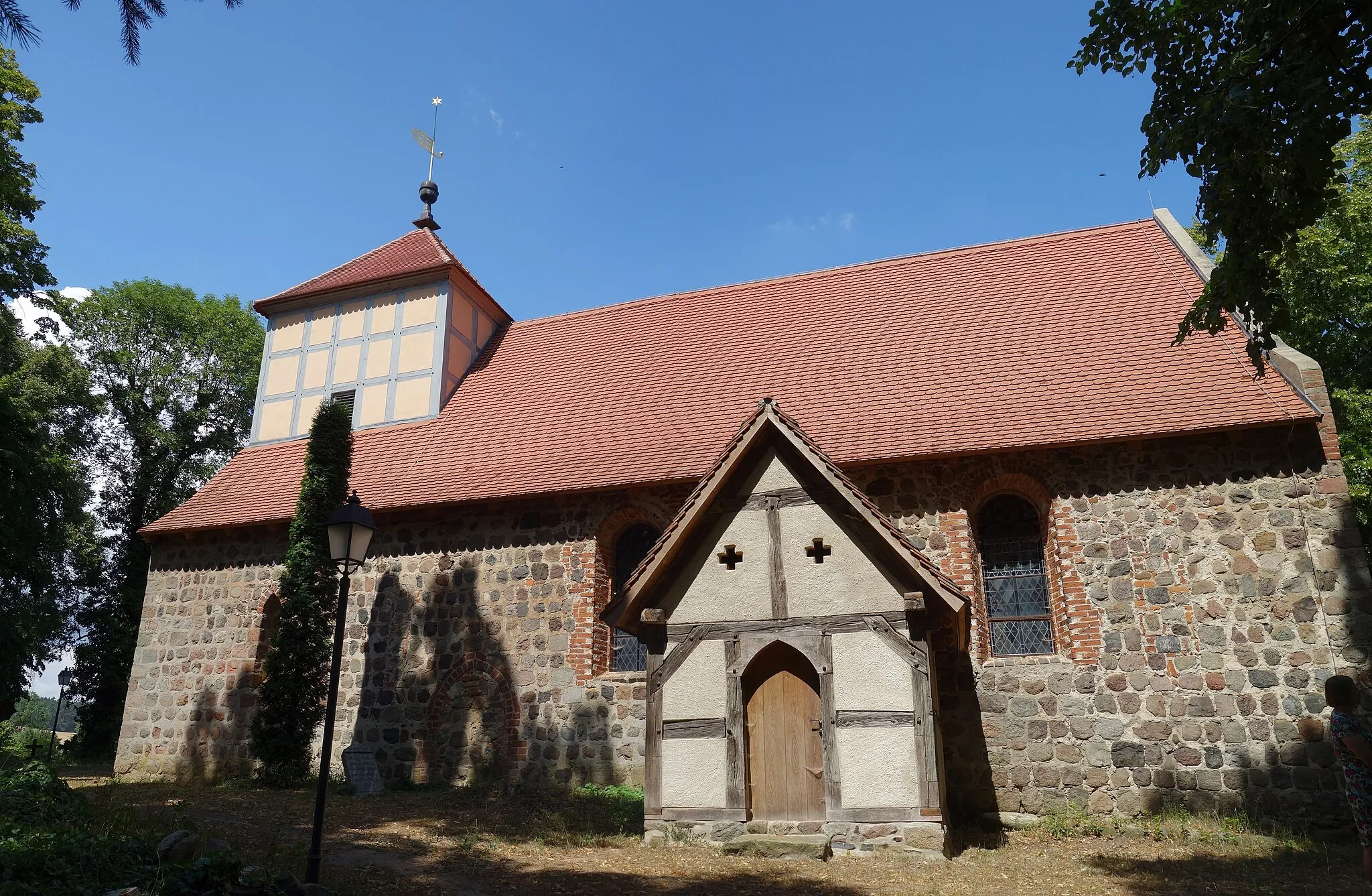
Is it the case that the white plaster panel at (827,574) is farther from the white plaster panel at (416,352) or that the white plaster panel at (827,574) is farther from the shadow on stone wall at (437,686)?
the white plaster panel at (416,352)

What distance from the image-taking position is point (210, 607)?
15.1 meters

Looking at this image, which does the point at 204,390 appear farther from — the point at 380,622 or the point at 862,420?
the point at 862,420

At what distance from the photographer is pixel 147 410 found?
27406mm

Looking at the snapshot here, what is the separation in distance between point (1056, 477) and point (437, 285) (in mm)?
11918

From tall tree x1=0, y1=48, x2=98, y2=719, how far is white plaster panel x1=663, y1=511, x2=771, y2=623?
9.36 meters

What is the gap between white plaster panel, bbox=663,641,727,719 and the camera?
30.2ft

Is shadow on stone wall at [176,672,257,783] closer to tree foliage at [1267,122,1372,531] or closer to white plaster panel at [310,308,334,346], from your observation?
white plaster panel at [310,308,334,346]

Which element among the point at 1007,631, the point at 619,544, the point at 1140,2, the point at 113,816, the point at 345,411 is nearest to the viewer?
the point at 1140,2

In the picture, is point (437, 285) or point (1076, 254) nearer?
point (1076, 254)

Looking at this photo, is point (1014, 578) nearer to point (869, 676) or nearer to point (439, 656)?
point (869, 676)

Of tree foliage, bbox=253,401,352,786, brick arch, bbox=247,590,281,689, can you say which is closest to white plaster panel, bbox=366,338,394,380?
tree foliage, bbox=253,401,352,786

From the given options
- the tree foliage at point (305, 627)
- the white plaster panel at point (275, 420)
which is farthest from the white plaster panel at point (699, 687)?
the white plaster panel at point (275, 420)

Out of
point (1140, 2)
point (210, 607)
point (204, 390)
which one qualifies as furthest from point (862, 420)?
point (204, 390)

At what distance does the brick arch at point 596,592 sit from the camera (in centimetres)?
1258
